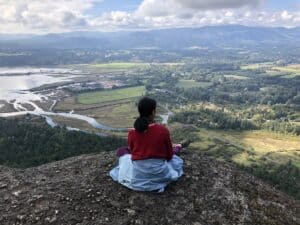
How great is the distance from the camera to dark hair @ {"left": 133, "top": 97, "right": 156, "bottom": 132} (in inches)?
431

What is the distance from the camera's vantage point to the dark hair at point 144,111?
431 inches

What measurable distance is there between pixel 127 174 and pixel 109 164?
7.42 ft

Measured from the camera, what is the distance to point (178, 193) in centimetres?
1212

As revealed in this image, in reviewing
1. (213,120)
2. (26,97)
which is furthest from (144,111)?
(26,97)

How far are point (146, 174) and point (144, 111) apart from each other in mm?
1778

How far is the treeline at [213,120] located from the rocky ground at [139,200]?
86.6 m

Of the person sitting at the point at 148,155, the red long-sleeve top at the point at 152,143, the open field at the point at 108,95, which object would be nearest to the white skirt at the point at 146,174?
the person sitting at the point at 148,155

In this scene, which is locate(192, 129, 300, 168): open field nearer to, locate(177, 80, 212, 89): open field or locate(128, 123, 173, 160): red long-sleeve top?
locate(128, 123, 173, 160): red long-sleeve top

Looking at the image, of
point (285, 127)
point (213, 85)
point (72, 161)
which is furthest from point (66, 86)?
point (72, 161)

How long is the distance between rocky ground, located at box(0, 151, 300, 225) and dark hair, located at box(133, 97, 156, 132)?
6.42 feet

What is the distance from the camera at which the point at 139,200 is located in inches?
455

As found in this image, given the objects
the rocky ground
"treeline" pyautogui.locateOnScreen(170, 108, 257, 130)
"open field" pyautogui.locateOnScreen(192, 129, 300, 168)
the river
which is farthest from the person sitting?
"treeline" pyautogui.locateOnScreen(170, 108, 257, 130)

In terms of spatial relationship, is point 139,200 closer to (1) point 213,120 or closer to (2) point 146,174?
(2) point 146,174

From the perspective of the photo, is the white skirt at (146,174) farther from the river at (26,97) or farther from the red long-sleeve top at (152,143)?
the river at (26,97)
